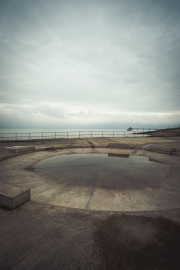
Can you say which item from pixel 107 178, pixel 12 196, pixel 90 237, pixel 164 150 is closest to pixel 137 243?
pixel 90 237

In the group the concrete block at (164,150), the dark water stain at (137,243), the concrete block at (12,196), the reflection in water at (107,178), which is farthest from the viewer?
the concrete block at (164,150)

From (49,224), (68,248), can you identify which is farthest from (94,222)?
(49,224)

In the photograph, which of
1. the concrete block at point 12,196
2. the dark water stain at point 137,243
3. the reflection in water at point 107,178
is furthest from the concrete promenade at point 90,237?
Answer: the reflection in water at point 107,178

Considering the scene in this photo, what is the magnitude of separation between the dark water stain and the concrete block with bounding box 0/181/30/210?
2022 millimetres

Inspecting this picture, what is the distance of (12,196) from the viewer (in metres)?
3.04

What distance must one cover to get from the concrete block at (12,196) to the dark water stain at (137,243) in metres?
2.02

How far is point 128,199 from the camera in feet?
12.7

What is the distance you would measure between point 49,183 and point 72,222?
2841mm

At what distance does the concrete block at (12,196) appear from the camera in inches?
119

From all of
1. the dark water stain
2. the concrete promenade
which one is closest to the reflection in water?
the concrete promenade

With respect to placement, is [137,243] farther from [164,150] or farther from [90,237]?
[164,150]

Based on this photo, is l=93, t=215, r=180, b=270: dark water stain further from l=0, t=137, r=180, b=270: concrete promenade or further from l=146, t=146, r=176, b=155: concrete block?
l=146, t=146, r=176, b=155: concrete block

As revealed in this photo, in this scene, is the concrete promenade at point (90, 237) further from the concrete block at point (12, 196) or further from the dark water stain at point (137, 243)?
the concrete block at point (12, 196)

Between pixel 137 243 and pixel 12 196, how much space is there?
2.77m
